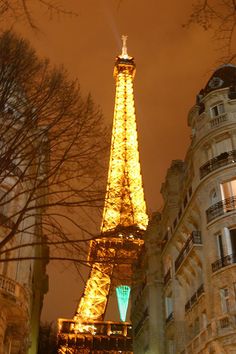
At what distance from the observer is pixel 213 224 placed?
25.6m

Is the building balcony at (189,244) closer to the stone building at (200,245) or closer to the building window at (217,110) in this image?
Answer: the stone building at (200,245)

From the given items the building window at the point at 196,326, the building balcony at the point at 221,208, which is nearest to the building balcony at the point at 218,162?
the building balcony at the point at 221,208

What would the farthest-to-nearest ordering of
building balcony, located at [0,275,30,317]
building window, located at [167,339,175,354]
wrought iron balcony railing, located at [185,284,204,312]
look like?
building window, located at [167,339,175,354] → wrought iron balcony railing, located at [185,284,204,312] → building balcony, located at [0,275,30,317]

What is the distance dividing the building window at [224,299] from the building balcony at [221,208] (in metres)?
4.00

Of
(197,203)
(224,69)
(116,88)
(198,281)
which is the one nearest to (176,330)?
(198,281)

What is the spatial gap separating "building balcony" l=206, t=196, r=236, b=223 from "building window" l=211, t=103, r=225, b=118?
6.35 meters

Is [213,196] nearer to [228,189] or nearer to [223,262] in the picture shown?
[228,189]

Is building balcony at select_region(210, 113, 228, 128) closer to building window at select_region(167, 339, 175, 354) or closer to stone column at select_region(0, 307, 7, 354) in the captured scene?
building window at select_region(167, 339, 175, 354)

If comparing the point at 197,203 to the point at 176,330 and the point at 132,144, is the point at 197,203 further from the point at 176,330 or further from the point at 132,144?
the point at 132,144

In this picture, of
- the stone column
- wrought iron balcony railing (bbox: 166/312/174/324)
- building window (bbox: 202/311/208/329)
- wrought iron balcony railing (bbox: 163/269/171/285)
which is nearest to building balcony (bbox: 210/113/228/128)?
building window (bbox: 202/311/208/329)

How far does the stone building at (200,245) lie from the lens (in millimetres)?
23594

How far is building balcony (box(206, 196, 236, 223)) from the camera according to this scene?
25.2 m

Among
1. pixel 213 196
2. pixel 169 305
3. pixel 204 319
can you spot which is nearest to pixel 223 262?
pixel 204 319

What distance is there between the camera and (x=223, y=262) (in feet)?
78.3
